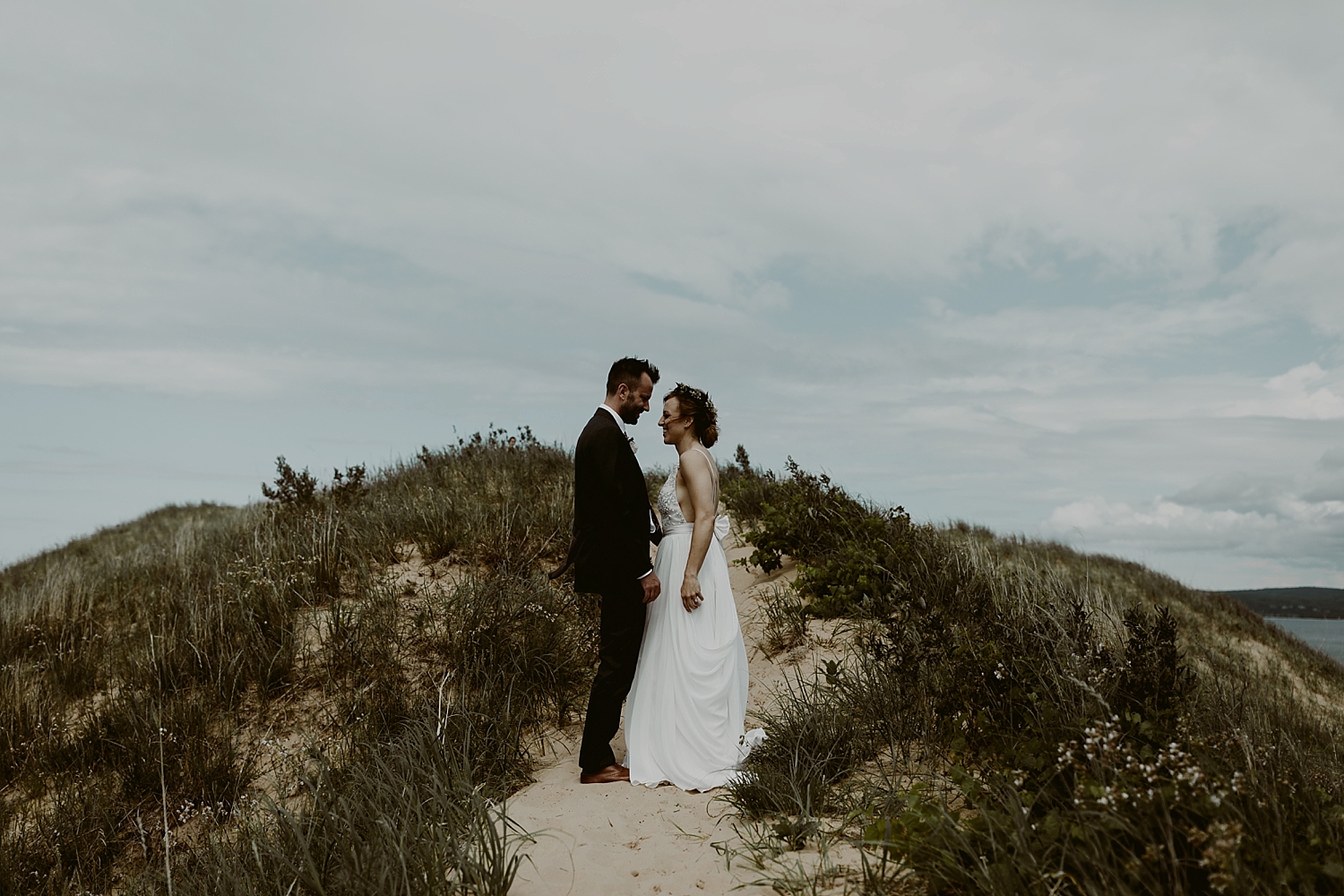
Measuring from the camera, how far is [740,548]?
1091cm

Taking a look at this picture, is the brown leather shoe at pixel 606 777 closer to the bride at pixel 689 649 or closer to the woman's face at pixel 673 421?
the bride at pixel 689 649

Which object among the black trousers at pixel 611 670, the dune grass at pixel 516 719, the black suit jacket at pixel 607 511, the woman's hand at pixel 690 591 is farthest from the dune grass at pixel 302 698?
the woman's hand at pixel 690 591

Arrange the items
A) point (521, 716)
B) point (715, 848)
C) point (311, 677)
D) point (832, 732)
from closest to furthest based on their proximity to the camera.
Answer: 1. point (715, 848)
2. point (832, 732)
3. point (521, 716)
4. point (311, 677)

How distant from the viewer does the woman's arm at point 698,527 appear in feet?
17.7

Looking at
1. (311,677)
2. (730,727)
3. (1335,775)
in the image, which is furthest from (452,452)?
(1335,775)

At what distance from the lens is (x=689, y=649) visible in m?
5.58

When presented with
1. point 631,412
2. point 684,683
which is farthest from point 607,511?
point 684,683

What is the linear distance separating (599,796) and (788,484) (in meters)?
6.33

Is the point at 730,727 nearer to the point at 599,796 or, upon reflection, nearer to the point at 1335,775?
the point at 599,796

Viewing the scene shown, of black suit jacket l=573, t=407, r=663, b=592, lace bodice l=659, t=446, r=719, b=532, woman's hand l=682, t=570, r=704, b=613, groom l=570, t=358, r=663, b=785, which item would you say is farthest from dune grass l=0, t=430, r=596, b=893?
lace bodice l=659, t=446, r=719, b=532

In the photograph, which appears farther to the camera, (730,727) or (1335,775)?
(730,727)

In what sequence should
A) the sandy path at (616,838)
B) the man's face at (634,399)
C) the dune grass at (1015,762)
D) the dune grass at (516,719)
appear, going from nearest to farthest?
1. the dune grass at (1015,762)
2. the dune grass at (516,719)
3. the sandy path at (616,838)
4. the man's face at (634,399)

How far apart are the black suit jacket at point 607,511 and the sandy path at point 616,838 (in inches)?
53.6

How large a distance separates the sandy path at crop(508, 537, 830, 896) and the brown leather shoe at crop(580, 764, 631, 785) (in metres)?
0.05
